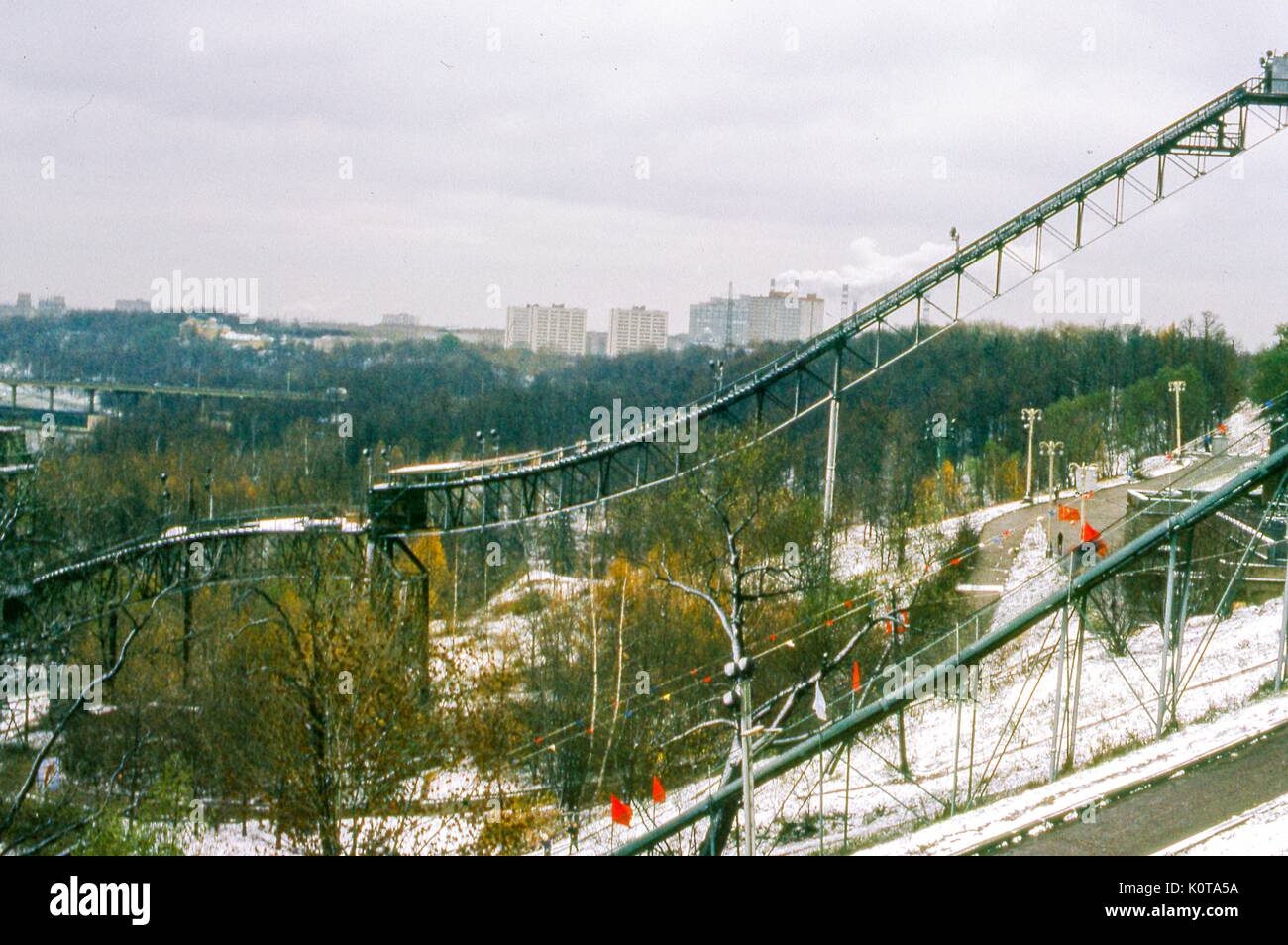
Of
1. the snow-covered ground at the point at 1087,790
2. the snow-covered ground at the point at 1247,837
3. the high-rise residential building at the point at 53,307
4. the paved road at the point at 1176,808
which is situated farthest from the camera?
the high-rise residential building at the point at 53,307

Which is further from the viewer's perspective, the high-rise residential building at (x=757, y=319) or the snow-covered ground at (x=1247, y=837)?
the high-rise residential building at (x=757, y=319)

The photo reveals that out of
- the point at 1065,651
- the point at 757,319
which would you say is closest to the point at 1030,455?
the point at 1065,651

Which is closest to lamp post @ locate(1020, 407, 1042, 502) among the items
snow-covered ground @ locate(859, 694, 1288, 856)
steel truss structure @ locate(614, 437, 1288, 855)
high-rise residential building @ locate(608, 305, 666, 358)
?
steel truss structure @ locate(614, 437, 1288, 855)

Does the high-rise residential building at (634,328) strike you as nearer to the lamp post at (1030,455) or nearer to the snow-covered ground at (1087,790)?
the lamp post at (1030,455)

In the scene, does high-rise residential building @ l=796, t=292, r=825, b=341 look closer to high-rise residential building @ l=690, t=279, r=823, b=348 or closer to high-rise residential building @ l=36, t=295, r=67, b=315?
high-rise residential building @ l=690, t=279, r=823, b=348

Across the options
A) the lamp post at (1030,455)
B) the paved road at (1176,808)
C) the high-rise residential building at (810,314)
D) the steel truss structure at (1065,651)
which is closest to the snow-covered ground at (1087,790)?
the paved road at (1176,808)

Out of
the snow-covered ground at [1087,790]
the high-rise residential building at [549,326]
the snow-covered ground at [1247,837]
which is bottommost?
the snow-covered ground at [1087,790]
